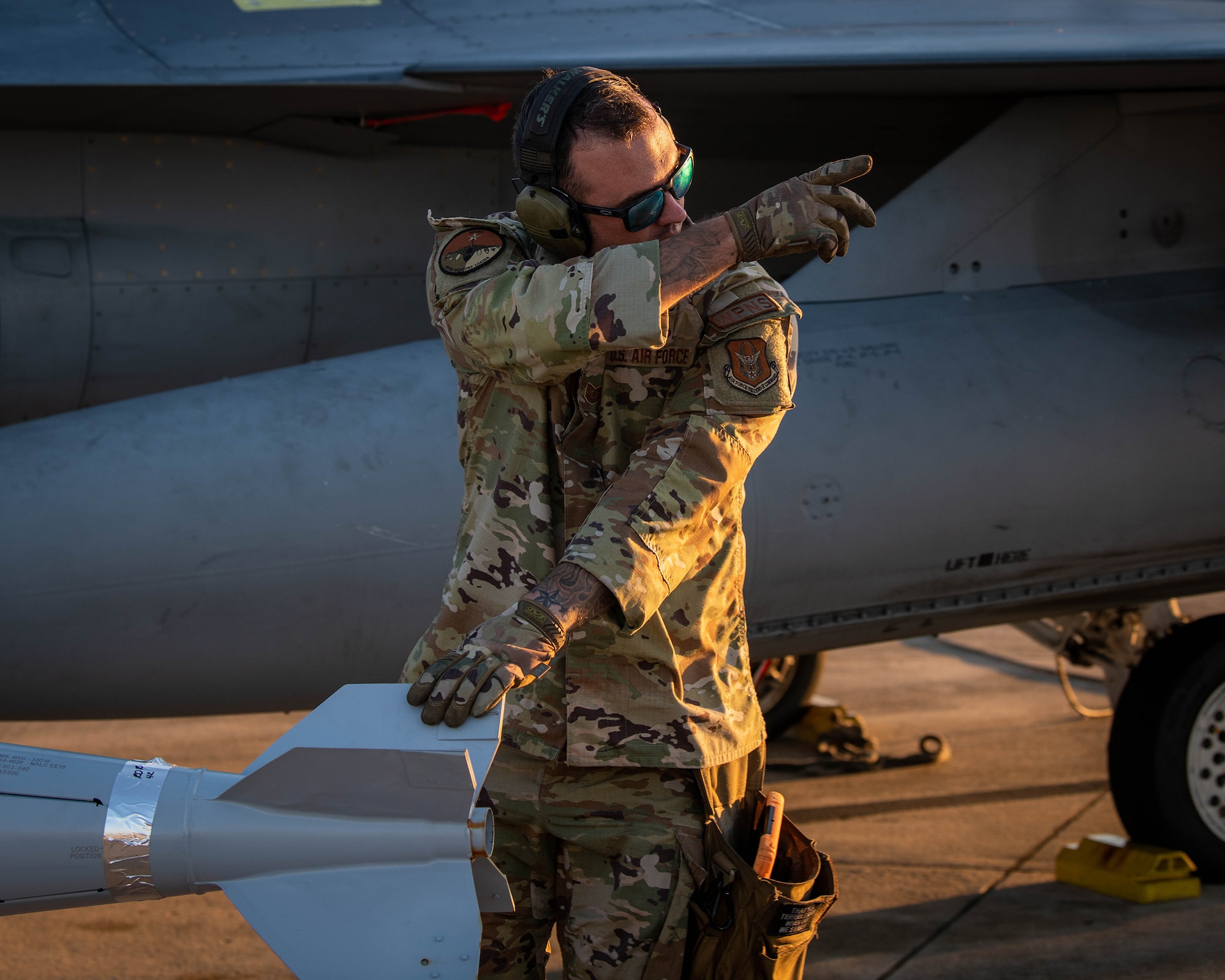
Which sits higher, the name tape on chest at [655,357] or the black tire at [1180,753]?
the name tape on chest at [655,357]

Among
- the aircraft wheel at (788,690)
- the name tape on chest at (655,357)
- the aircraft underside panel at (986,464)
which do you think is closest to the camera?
the name tape on chest at (655,357)

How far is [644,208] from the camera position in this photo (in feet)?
6.77

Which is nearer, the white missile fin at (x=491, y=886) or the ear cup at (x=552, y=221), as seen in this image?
the white missile fin at (x=491, y=886)

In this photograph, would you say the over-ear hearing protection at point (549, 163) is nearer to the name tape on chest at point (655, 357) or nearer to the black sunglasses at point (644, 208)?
the black sunglasses at point (644, 208)

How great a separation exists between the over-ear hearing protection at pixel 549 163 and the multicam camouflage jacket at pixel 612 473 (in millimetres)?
78

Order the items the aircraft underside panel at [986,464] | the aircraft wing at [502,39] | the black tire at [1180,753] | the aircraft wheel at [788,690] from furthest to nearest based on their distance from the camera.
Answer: the aircraft wheel at [788,690] → the black tire at [1180,753] → the aircraft underside panel at [986,464] → the aircraft wing at [502,39]

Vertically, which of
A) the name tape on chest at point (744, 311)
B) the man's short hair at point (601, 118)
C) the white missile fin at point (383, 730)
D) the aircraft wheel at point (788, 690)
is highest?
the man's short hair at point (601, 118)

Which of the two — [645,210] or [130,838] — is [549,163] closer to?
[645,210]

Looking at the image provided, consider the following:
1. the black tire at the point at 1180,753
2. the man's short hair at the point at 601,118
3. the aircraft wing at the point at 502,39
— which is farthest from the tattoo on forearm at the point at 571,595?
the black tire at the point at 1180,753

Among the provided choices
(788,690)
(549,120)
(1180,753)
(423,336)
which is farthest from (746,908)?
(788,690)

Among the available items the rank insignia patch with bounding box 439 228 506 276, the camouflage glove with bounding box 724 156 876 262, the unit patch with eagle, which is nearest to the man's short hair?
the rank insignia patch with bounding box 439 228 506 276

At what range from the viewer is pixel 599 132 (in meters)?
2.05

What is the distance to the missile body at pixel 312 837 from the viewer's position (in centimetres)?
190

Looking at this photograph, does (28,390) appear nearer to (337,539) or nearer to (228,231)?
(228,231)
